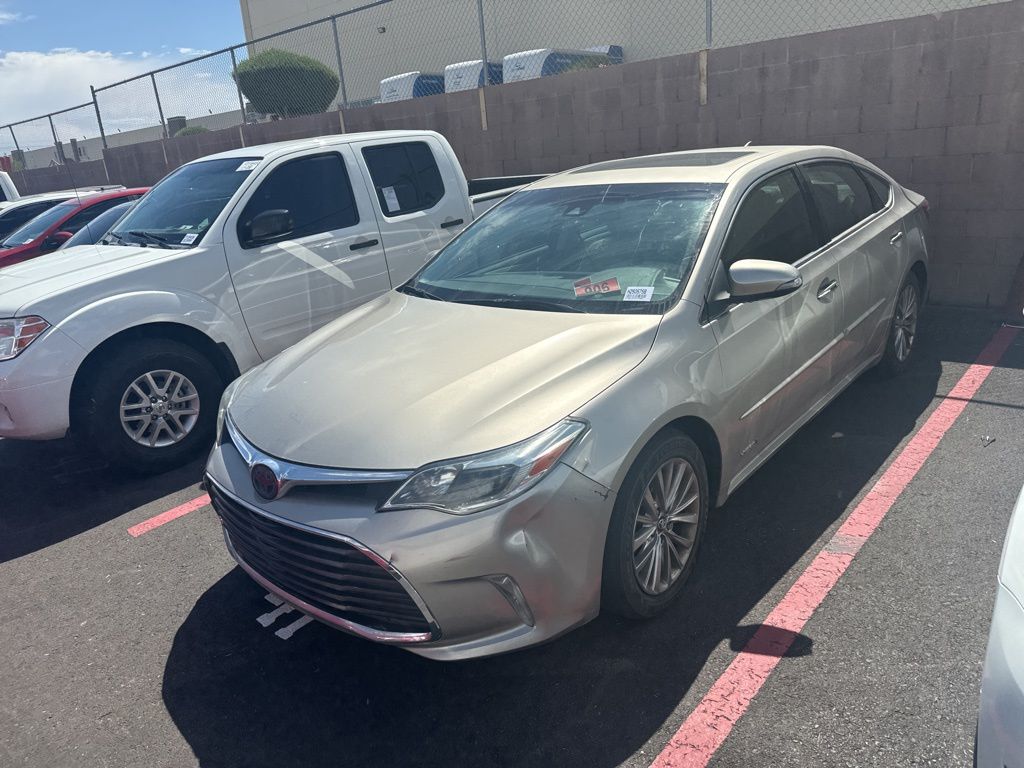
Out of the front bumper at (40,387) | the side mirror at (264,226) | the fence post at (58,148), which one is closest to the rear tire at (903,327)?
the side mirror at (264,226)

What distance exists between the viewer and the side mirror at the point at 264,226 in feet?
16.7

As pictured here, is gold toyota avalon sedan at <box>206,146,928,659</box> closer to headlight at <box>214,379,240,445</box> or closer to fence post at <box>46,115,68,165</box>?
headlight at <box>214,379,240,445</box>

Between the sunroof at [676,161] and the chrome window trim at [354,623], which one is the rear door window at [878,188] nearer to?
the sunroof at [676,161]

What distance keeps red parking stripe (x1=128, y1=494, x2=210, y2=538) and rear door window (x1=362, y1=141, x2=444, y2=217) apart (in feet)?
8.38

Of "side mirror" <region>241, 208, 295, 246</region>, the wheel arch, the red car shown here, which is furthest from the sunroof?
the red car

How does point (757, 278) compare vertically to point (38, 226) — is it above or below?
above

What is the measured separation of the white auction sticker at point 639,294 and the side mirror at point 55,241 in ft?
24.3

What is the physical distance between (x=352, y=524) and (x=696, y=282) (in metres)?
1.69

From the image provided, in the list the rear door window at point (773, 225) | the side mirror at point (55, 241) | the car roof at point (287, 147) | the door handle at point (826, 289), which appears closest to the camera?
the rear door window at point (773, 225)

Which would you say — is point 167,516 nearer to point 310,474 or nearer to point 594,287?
point 310,474

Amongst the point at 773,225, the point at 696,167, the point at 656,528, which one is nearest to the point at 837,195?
the point at 773,225

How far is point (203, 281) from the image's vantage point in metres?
4.93

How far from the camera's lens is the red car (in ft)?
27.9

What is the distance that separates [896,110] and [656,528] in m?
5.57
